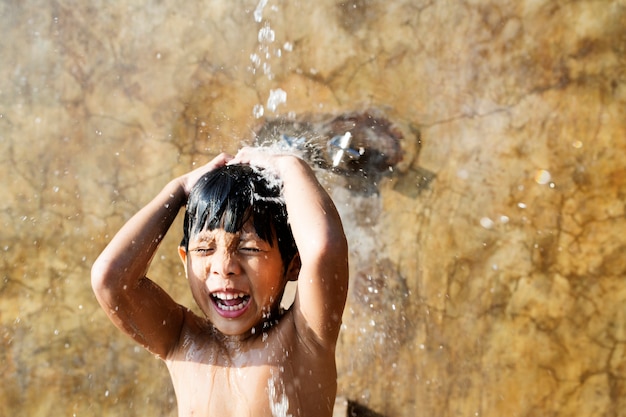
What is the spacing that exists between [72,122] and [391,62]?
3.57ft

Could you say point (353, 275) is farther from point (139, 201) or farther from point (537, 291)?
point (139, 201)

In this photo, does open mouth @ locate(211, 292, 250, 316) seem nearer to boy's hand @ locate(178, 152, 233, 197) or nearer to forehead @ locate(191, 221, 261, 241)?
forehead @ locate(191, 221, 261, 241)

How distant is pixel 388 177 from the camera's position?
2418 mm

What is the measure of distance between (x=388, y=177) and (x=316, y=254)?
0.97 meters

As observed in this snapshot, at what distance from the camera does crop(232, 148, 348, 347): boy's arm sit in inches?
59.3

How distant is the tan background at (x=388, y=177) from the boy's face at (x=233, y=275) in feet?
2.90

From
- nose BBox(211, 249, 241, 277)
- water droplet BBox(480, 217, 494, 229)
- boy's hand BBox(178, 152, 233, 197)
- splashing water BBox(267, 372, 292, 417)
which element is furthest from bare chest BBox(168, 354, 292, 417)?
water droplet BBox(480, 217, 494, 229)

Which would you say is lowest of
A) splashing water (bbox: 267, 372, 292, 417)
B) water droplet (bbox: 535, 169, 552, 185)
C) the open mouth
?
splashing water (bbox: 267, 372, 292, 417)

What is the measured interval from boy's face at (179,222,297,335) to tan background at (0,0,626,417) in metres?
0.88

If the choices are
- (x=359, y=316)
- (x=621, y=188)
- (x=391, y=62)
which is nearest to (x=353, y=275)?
(x=359, y=316)

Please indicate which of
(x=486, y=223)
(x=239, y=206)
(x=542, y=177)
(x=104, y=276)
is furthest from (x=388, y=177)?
(x=104, y=276)

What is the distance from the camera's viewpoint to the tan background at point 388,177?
2.31 meters

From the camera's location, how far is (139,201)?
2.57m

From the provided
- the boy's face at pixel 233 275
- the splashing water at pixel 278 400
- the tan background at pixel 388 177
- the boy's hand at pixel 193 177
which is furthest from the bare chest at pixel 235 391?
the tan background at pixel 388 177
